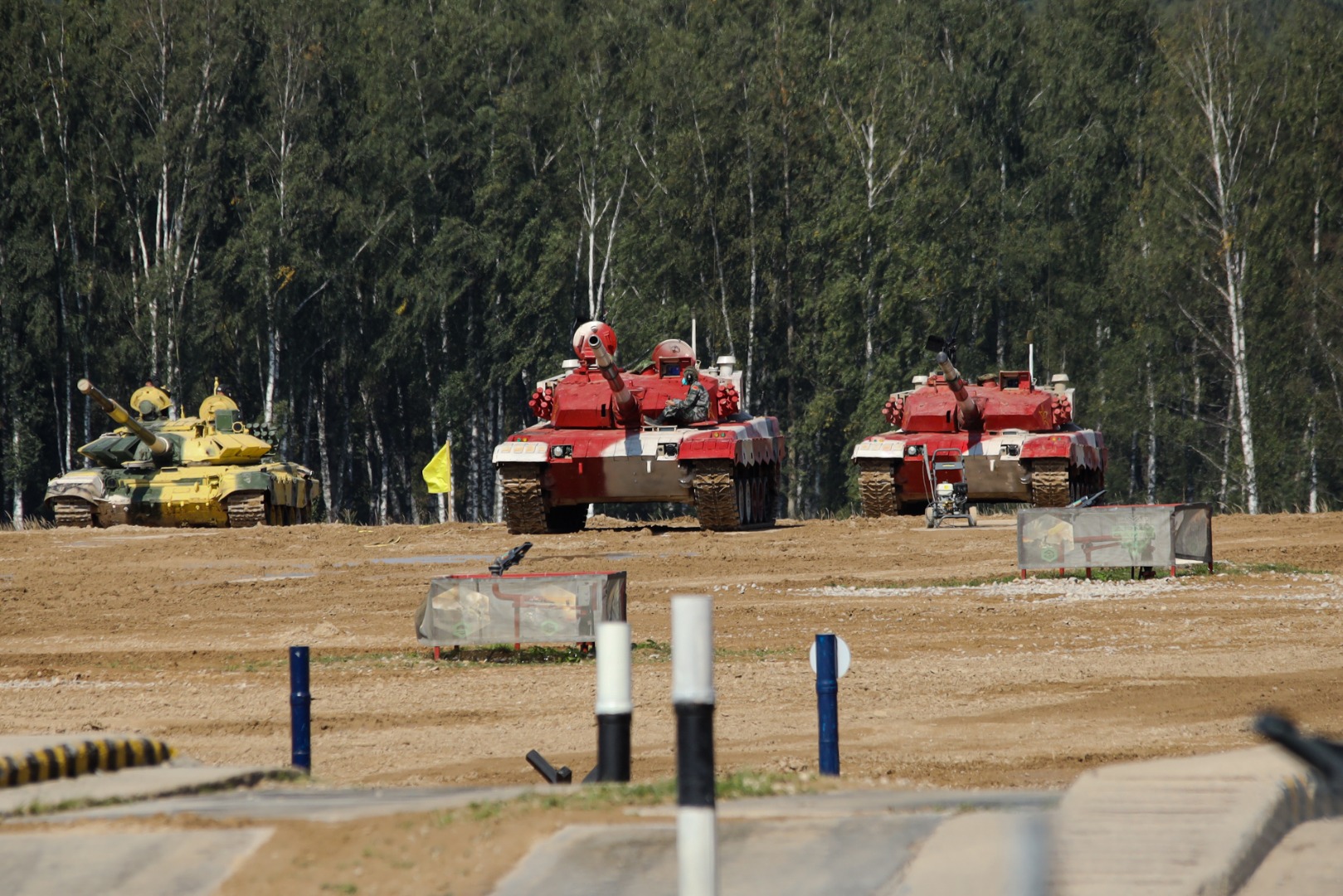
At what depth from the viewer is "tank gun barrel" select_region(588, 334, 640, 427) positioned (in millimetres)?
29359

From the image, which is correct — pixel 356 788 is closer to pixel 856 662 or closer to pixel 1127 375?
pixel 856 662

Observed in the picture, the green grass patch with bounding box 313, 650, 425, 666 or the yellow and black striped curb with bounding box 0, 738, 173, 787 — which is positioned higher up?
the yellow and black striped curb with bounding box 0, 738, 173, 787

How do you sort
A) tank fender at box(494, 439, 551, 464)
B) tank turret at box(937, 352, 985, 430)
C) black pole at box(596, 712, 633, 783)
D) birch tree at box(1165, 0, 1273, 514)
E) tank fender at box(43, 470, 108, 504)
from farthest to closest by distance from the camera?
birch tree at box(1165, 0, 1273, 514) < tank turret at box(937, 352, 985, 430) < tank fender at box(43, 470, 108, 504) < tank fender at box(494, 439, 551, 464) < black pole at box(596, 712, 633, 783)

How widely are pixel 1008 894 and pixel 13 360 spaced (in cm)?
4474

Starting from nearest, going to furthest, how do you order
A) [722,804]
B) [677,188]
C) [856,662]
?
[722,804] < [856,662] < [677,188]

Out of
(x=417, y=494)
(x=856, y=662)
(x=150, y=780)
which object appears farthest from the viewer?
(x=417, y=494)

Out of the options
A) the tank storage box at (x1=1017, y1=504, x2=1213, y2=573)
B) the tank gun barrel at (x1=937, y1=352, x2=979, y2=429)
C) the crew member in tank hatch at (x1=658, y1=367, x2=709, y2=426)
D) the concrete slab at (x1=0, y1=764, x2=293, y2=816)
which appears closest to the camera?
the concrete slab at (x1=0, y1=764, x2=293, y2=816)

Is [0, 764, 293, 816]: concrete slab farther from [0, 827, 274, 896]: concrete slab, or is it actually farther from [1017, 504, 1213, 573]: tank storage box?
[1017, 504, 1213, 573]: tank storage box

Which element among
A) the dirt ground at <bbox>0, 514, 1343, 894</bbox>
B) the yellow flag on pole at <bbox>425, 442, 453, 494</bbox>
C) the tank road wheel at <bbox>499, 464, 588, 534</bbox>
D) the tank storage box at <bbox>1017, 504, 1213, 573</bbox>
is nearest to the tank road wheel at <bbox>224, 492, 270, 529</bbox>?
the tank road wheel at <bbox>499, 464, 588, 534</bbox>

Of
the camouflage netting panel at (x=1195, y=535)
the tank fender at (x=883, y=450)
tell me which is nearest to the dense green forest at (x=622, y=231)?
the tank fender at (x=883, y=450)

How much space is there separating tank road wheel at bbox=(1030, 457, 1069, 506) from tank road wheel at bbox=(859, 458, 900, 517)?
9.40ft

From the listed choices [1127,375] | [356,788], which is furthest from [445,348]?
[356,788]

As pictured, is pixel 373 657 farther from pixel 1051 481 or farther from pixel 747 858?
pixel 1051 481

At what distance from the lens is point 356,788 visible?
741 cm
